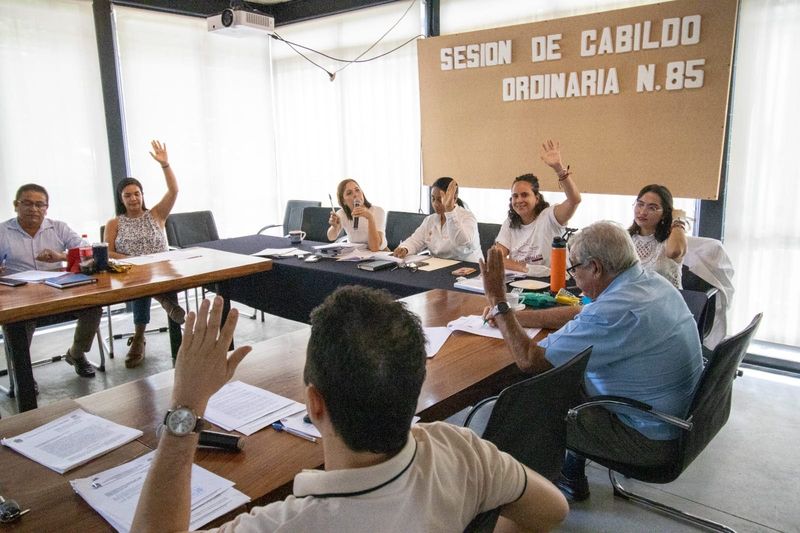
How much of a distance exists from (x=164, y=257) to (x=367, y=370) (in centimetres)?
321

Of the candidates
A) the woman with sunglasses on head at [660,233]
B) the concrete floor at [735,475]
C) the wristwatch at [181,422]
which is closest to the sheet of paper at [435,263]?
the woman with sunglasses on head at [660,233]

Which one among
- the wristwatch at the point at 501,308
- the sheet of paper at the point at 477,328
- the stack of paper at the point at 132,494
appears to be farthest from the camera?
the sheet of paper at the point at 477,328

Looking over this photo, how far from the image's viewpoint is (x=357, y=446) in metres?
0.83

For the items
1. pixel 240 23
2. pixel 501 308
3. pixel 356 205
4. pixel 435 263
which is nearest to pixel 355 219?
pixel 356 205

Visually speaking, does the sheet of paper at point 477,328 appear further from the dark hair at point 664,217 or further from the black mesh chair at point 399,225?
the black mesh chair at point 399,225

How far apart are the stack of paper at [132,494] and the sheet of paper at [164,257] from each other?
99.2 inches

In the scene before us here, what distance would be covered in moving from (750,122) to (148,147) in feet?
15.4

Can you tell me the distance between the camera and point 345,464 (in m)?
0.84

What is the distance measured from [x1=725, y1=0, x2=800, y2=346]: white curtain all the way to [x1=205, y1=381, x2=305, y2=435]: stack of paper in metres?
3.23

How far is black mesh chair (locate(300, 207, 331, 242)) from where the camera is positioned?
16.1 ft

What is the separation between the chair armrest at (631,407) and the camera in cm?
172

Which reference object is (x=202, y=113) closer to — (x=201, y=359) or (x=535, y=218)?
(x=535, y=218)

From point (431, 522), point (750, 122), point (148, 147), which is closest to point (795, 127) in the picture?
point (750, 122)

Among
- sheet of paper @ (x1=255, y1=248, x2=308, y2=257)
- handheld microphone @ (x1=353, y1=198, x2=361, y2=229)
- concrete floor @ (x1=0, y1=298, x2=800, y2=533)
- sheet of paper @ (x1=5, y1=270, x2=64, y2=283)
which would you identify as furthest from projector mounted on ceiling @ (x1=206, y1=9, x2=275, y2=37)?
concrete floor @ (x1=0, y1=298, x2=800, y2=533)
